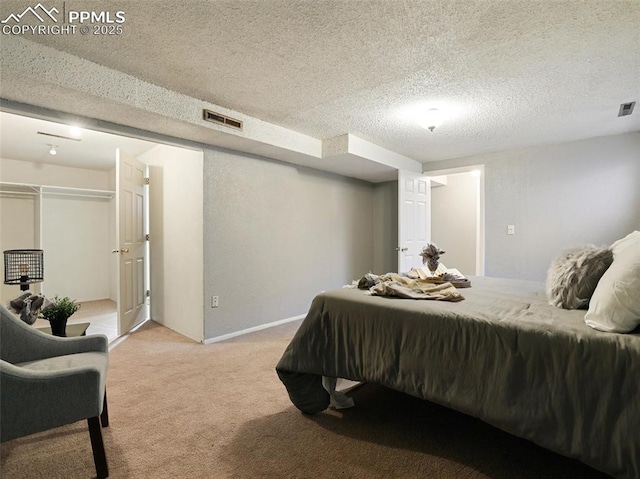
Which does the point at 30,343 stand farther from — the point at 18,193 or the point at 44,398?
the point at 18,193

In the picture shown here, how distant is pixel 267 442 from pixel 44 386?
3.43 ft

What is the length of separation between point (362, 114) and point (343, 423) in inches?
102

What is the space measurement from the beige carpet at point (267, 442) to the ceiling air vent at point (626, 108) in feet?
9.95

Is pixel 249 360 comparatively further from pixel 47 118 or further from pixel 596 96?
pixel 596 96

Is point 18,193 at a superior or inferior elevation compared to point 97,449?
superior

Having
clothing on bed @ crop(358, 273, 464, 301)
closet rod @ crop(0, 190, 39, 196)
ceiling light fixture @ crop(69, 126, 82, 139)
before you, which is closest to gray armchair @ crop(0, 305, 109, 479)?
clothing on bed @ crop(358, 273, 464, 301)

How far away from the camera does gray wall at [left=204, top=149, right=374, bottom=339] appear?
3.38m

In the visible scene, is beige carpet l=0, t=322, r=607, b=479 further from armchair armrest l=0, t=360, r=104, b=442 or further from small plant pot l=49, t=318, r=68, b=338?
small plant pot l=49, t=318, r=68, b=338

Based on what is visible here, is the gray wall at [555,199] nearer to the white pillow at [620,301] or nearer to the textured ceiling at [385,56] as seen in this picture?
the textured ceiling at [385,56]

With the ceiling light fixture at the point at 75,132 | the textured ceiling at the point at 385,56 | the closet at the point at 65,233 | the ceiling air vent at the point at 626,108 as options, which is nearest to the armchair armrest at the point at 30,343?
→ the textured ceiling at the point at 385,56

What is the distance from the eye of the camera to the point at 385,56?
202cm

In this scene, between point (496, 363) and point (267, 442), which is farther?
point (267, 442)

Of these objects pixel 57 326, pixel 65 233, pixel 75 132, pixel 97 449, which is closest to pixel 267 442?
pixel 97 449

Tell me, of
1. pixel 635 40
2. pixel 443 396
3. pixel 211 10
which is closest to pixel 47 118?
pixel 211 10
